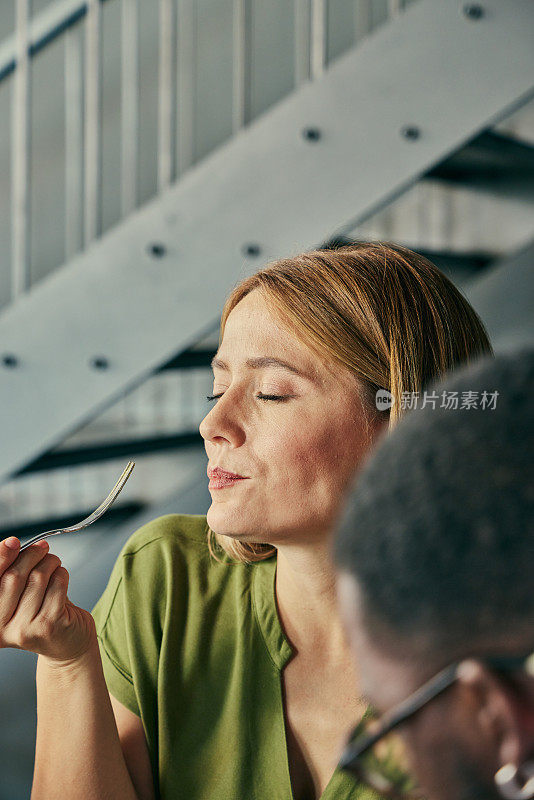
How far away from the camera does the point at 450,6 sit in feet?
5.24

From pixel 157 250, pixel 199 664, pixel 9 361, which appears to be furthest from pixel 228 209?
pixel 199 664

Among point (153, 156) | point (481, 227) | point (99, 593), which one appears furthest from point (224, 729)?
point (153, 156)

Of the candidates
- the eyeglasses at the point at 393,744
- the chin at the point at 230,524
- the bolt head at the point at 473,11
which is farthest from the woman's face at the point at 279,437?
the bolt head at the point at 473,11

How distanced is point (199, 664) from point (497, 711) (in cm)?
81

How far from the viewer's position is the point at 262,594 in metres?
1.01

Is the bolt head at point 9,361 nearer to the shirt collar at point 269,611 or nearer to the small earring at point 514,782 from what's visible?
the shirt collar at point 269,611

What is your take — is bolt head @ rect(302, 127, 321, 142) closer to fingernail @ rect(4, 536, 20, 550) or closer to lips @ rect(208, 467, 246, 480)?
lips @ rect(208, 467, 246, 480)

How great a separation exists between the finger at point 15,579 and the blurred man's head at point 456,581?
0.62 m

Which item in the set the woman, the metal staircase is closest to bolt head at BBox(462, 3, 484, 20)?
the metal staircase

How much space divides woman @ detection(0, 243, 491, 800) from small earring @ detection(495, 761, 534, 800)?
56 cm

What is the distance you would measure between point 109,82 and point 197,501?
1893 millimetres

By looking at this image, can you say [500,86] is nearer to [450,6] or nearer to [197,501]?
[450,6]

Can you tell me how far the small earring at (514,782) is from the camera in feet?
0.76

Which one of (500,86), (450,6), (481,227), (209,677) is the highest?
(450,6)
